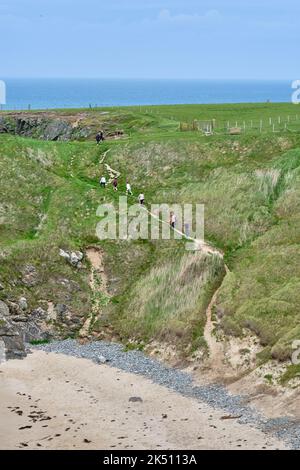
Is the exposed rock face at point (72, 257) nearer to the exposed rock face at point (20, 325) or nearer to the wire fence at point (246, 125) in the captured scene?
the exposed rock face at point (20, 325)

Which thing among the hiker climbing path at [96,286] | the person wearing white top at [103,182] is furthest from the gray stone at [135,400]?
the person wearing white top at [103,182]

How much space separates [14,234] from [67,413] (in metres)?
32.2

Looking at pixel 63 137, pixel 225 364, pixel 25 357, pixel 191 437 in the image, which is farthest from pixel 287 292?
pixel 63 137

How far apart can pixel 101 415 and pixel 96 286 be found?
81.0 feet

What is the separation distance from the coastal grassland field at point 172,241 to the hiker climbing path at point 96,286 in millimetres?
683

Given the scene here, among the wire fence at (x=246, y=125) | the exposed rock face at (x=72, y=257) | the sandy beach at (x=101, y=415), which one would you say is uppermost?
the wire fence at (x=246, y=125)

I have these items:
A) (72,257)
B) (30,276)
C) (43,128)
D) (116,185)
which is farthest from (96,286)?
(43,128)

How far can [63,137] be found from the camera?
12719cm

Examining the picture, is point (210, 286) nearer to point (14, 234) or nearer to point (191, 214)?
point (191, 214)

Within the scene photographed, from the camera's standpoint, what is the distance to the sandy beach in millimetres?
51562

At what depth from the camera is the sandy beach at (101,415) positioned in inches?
2030

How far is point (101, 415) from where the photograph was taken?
2223 inches

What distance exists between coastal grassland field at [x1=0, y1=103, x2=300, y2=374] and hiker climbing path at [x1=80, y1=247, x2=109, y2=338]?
2.24ft

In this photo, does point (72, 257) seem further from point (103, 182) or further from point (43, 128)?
point (43, 128)
